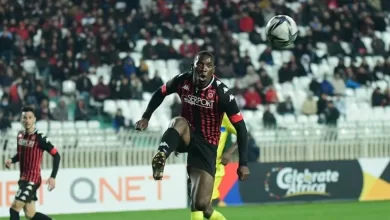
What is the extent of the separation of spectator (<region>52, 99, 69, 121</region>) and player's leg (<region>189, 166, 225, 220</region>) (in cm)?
1095

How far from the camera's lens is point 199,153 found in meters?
10.3

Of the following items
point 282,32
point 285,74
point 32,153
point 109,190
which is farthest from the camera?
point 285,74

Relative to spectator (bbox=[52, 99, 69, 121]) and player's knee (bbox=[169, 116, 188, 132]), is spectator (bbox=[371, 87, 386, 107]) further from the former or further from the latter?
player's knee (bbox=[169, 116, 188, 132])

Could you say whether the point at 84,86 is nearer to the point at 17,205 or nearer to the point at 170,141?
the point at 17,205

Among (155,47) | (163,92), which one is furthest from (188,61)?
(163,92)

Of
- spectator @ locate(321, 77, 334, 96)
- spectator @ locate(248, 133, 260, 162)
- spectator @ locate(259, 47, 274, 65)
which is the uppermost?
spectator @ locate(259, 47, 274, 65)

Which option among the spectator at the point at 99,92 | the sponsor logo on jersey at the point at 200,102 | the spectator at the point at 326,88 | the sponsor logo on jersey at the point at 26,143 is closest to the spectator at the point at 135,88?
the spectator at the point at 99,92

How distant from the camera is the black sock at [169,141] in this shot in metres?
9.69

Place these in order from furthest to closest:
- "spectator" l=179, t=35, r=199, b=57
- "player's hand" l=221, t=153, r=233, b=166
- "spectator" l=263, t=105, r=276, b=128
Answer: "spectator" l=179, t=35, r=199, b=57 < "spectator" l=263, t=105, r=276, b=128 < "player's hand" l=221, t=153, r=233, b=166

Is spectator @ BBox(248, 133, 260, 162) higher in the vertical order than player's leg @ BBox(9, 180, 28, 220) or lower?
higher

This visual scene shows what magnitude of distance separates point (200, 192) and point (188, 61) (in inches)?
558

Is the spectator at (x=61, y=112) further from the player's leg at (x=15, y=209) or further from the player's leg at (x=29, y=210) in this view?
the player's leg at (x=15, y=209)

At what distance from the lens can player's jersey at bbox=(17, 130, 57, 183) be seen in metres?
12.7

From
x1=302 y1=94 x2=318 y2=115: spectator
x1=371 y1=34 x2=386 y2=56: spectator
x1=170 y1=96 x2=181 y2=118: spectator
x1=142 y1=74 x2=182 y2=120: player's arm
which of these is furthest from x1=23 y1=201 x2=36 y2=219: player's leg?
x1=371 y1=34 x2=386 y2=56: spectator
